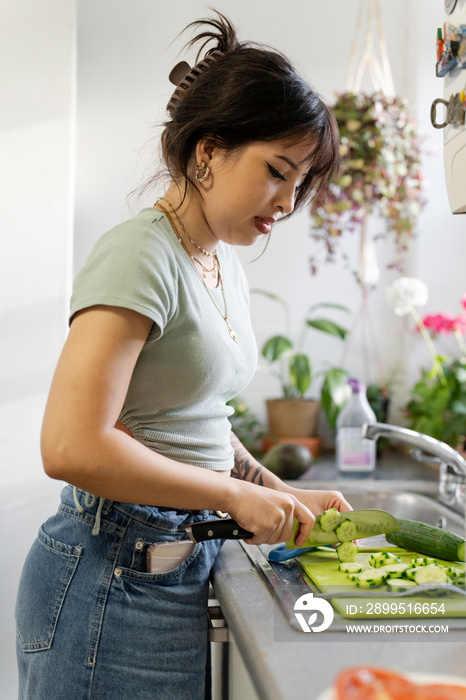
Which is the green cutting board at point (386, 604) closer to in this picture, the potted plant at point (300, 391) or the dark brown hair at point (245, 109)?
the dark brown hair at point (245, 109)

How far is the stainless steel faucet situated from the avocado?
1.08ft

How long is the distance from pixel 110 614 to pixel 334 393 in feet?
4.75

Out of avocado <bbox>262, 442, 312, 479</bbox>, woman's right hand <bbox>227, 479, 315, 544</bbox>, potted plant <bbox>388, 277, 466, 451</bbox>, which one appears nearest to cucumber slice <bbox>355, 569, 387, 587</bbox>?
woman's right hand <bbox>227, 479, 315, 544</bbox>

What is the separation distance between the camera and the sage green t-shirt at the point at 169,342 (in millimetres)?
800

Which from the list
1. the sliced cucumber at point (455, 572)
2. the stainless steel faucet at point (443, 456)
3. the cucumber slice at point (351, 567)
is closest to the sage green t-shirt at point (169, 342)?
the cucumber slice at point (351, 567)

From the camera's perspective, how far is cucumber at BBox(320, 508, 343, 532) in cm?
98

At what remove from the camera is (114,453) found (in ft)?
2.52

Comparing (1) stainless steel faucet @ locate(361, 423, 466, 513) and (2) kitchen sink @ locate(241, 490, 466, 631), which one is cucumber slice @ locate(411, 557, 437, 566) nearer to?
(2) kitchen sink @ locate(241, 490, 466, 631)

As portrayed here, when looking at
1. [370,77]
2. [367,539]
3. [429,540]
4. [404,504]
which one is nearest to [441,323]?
[404,504]

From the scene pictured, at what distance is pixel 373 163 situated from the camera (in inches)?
76.6

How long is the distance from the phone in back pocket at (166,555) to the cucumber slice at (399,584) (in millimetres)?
270

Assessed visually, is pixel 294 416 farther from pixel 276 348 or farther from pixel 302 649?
pixel 302 649

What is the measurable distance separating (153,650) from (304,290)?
1.65 m

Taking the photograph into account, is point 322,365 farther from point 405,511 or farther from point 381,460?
point 405,511
